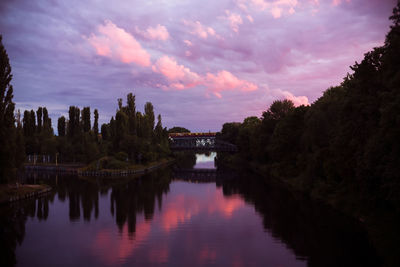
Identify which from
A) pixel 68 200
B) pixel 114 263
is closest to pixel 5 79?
pixel 68 200

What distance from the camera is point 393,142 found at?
2166 centimetres

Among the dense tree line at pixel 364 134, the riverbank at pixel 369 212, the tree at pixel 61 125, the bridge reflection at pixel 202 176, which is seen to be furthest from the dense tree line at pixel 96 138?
the riverbank at pixel 369 212

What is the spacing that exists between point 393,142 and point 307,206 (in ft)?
72.6

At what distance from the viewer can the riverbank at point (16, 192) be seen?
141ft

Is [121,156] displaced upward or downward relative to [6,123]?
downward

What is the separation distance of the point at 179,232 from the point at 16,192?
90.3 feet

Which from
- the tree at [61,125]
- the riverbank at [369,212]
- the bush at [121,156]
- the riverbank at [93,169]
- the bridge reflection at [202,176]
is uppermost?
the tree at [61,125]

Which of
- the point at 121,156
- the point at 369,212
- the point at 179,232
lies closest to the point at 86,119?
the point at 121,156

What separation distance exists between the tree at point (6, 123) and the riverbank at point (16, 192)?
162 centimetres

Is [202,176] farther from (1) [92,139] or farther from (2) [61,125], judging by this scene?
(2) [61,125]

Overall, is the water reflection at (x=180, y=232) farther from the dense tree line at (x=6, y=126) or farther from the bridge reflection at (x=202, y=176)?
the bridge reflection at (x=202, y=176)

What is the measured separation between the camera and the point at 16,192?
4572cm

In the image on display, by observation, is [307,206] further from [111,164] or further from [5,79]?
[111,164]

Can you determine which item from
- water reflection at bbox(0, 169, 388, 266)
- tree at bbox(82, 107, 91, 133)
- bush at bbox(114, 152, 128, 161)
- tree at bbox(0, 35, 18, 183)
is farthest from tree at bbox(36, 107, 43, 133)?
tree at bbox(0, 35, 18, 183)
